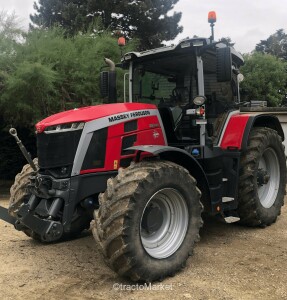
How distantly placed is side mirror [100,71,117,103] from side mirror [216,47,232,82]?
5.23 ft

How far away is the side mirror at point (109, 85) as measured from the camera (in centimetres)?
546

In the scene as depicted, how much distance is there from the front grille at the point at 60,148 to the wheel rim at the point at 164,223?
3.07ft

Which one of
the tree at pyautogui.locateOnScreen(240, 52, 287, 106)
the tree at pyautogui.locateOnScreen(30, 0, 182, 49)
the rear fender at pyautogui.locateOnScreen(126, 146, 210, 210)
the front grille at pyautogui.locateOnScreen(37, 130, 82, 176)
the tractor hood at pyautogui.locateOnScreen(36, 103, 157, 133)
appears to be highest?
the tree at pyautogui.locateOnScreen(30, 0, 182, 49)

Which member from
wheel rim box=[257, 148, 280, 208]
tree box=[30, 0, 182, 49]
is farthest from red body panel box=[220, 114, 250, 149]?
tree box=[30, 0, 182, 49]

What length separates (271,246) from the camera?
4801mm

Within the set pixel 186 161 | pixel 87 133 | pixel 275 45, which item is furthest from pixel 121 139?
pixel 275 45

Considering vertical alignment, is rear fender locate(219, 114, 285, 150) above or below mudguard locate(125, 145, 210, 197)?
above

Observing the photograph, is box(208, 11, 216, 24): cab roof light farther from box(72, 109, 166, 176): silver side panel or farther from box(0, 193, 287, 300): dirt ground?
box(0, 193, 287, 300): dirt ground

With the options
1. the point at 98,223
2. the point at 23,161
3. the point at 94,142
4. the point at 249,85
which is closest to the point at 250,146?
the point at 94,142

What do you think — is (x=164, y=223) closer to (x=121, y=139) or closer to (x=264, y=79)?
(x=121, y=139)

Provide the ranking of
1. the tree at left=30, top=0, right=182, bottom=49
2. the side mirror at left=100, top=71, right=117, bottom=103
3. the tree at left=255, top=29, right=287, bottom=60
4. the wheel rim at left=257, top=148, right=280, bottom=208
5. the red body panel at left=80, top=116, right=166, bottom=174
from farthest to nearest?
1. the tree at left=255, top=29, right=287, bottom=60
2. the tree at left=30, top=0, right=182, bottom=49
3. the wheel rim at left=257, top=148, right=280, bottom=208
4. the side mirror at left=100, top=71, right=117, bottom=103
5. the red body panel at left=80, top=116, right=166, bottom=174

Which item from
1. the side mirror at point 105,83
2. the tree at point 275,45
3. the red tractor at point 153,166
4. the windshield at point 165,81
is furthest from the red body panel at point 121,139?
the tree at point 275,45

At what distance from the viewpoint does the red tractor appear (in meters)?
3.64

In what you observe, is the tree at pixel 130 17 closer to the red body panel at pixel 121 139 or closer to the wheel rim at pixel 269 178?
the wheel rim at pixel 269 178
